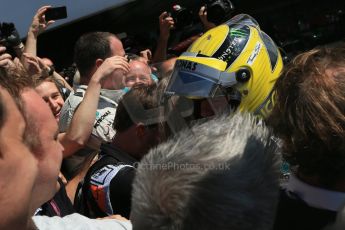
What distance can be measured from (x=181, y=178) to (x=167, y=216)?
8 cm

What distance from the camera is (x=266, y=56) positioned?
80.4 inches

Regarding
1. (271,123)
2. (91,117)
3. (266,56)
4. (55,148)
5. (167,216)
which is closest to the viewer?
(167,216)

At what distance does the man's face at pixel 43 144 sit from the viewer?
3.59 ft

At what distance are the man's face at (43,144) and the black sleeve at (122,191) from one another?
0.65 metres

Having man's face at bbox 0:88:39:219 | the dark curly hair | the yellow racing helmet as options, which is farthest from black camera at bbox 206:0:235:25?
man's face at bbox 0:88:39:219

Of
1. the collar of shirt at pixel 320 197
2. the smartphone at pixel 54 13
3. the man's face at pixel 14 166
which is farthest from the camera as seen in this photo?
the smartphone at pixel 54 13

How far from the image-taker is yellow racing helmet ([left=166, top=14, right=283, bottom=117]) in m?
1.92

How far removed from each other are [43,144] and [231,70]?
978 mm

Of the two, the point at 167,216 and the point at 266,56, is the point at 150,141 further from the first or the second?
the point at 167,216

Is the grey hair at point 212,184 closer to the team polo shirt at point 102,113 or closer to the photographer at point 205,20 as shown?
the team polo shirt at point 102,113

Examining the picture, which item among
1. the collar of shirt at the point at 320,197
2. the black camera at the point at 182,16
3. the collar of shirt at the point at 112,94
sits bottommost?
the collar of shirt at the point at 112,94

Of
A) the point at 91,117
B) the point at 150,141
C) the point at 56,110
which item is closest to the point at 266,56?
the point at 150,141

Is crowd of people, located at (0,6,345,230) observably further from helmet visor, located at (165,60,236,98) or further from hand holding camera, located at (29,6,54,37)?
hand holding camera, located at (29,6,54,37)

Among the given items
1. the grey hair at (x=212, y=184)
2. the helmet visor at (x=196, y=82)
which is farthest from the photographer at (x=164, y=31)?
the grey hair at (x=212, y=184)
